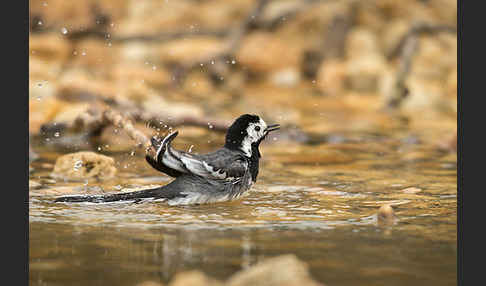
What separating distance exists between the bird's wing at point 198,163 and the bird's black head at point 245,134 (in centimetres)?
17

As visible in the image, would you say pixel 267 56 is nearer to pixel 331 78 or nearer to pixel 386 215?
pixel 331 78

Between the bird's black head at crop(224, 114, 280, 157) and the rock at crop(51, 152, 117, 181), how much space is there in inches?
52.3

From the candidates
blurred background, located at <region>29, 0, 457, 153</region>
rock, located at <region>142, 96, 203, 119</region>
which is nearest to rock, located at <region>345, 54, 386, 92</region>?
blurred background, located at <region>29, 0, 457, 153</region>

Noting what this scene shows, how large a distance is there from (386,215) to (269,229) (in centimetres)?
87

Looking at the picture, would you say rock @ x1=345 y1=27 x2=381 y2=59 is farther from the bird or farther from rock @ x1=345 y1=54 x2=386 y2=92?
the bird

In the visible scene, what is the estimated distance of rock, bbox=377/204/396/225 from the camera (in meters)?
6.04

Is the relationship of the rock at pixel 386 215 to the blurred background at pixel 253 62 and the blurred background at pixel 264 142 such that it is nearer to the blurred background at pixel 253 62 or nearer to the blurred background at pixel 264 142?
the blurred background at pixel 264 142

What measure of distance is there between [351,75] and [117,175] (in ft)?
26.6

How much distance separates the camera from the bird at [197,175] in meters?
6.40

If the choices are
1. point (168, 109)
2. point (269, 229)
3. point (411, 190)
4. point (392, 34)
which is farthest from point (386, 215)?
point (392, 34)

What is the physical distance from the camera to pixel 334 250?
5.24 meters

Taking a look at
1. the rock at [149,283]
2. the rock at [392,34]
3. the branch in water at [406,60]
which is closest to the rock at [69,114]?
the branch in water at [406,60]

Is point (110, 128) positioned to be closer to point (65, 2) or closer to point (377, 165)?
point (377, 165)

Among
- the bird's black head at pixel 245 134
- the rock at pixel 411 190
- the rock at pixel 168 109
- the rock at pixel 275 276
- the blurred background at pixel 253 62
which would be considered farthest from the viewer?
the blurred background at pixel 253 62
